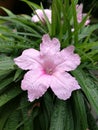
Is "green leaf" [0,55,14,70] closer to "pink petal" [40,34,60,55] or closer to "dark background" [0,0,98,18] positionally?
"pink petal" [40,34,60,55]

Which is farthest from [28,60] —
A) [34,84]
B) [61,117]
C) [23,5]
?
[23,5]

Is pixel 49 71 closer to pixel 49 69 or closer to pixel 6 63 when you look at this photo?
pixel 49 69

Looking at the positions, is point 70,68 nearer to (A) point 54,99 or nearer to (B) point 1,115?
(A) point 54,99

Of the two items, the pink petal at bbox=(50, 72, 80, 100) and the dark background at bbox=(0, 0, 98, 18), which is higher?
the dark background at bbox=(0, 0, 98, 18)

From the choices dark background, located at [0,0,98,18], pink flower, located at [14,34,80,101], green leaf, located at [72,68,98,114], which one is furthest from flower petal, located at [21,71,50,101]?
dark background, located at [0,0,98,18]

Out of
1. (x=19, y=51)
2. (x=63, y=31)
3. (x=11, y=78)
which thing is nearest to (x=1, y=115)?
(x=11, y=78)
